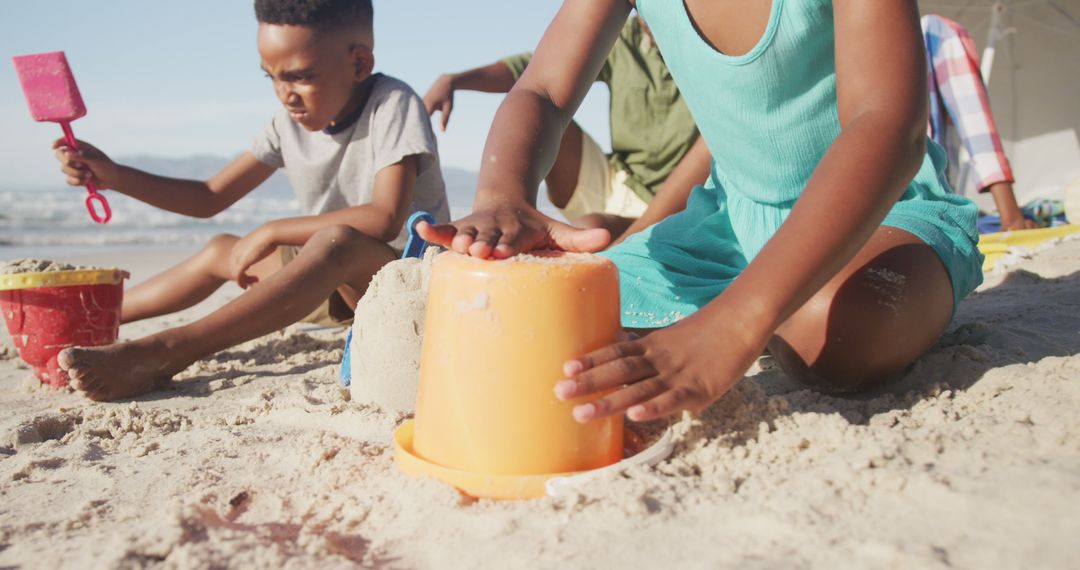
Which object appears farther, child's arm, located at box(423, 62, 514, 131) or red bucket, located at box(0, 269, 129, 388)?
child's arm, located at box(423, 62, 514, 131)

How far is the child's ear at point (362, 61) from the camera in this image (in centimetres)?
310

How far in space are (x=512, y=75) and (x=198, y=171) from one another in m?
21.3

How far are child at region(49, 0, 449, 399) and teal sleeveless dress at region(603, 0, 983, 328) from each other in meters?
0.95

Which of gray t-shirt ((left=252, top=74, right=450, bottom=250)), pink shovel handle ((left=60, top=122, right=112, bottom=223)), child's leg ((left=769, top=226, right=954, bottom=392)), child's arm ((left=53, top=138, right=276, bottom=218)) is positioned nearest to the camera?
child's leg ((left=769, top=226, right=954, bottom=392))

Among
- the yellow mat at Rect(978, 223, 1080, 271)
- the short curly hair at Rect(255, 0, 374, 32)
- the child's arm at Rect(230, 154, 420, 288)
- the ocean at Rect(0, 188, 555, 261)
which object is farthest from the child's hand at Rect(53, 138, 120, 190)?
the ocean at Rect(0, 188, 555, 261)

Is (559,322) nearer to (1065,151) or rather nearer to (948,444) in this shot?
(948,444)

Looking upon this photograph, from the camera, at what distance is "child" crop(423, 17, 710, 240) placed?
3.62 meters

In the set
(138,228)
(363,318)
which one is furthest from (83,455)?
(138,228)

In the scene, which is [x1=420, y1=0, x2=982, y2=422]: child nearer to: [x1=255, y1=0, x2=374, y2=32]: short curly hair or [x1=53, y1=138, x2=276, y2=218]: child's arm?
[x1=255, y1=0, x2=374, y2=32]: short curly hair

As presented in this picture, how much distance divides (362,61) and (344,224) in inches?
31.7

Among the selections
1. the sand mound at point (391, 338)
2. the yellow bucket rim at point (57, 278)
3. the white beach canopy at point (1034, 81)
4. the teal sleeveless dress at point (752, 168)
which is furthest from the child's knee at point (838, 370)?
the white beach canopy at point (1034, 81)

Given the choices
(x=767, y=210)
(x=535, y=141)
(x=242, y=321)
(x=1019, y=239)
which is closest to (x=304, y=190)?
(x=242, y=321)

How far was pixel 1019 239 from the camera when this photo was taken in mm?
3756

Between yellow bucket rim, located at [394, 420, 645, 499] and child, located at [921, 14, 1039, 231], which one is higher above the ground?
child, located at [921, 14, 1039, 231]
